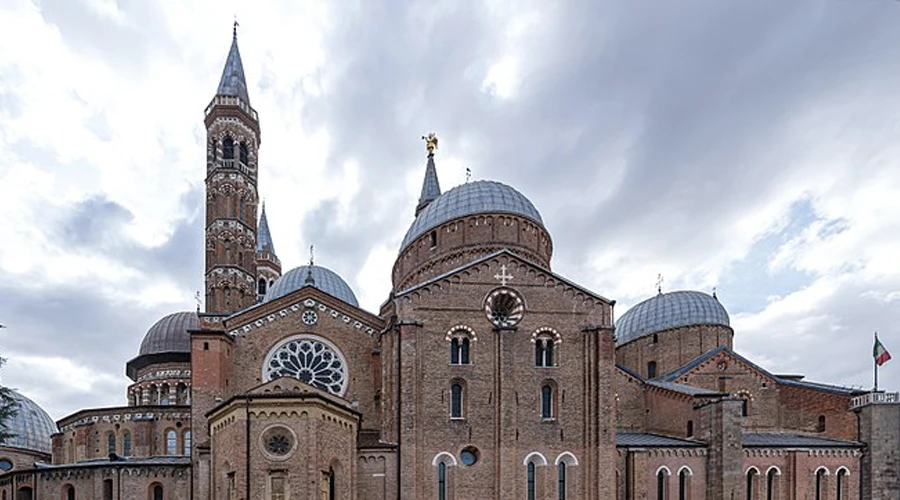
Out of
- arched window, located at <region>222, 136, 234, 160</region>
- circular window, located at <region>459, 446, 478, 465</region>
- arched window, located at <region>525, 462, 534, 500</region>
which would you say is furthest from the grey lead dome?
arched window, located at <region>222, 136, 234, 160</region>

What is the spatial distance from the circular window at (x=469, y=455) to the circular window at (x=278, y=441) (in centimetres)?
826

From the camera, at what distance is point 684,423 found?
118ft

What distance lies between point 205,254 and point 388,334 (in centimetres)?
2250

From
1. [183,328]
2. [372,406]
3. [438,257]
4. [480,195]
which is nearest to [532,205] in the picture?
[480,195]

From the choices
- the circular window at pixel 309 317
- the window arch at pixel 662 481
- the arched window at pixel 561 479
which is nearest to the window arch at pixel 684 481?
the window arch at pixel 662 481

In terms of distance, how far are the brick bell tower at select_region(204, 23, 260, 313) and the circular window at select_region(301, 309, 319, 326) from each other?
48.2 feet

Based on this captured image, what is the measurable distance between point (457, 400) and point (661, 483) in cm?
1039

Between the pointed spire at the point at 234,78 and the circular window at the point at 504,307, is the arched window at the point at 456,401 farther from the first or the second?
the pointed spire at the point at 234,78

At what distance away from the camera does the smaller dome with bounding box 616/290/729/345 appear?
45.8 m

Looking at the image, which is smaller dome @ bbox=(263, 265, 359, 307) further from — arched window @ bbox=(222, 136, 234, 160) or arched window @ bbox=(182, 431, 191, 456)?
arched window @ bbox=(182, 431, 191, 456)

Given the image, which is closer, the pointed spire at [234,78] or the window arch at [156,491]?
the window arch at [156,491]

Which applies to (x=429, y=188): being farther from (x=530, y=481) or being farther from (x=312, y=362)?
(x=530, y=481)

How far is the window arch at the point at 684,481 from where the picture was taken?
3347 cm

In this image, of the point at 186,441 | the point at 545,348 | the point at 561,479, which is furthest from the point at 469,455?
the point at 186,441
